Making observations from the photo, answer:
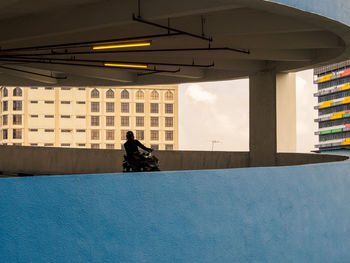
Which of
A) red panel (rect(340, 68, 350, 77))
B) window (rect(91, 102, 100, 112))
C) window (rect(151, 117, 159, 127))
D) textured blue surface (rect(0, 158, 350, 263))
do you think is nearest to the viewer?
textured blue surface (rect(0, 158, 350, 263))

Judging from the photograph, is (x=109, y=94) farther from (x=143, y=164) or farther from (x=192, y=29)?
(x=143, y=164)

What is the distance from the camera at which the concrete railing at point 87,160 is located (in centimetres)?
2358

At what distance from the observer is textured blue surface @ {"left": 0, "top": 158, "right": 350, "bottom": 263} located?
25.3ft

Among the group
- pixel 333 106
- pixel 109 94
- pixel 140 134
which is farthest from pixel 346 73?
pixel 109 94

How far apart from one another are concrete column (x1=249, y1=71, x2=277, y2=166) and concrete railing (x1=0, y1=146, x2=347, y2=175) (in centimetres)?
73

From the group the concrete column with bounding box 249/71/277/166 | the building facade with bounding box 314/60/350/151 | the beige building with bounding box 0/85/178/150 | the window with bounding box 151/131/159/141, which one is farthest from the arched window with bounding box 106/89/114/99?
the concrete column with bounding box 249/71/277/166

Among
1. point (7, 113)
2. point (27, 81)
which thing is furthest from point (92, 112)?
point (27, 81)

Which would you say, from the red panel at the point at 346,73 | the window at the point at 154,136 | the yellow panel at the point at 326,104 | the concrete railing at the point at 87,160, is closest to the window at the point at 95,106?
the window at the point at 154,136

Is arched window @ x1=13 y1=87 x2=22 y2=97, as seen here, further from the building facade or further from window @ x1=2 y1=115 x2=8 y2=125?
the building facade

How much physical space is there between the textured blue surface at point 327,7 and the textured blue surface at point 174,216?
3.57m

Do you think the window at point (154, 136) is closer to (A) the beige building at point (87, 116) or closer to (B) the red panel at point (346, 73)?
(A) the beige building at point (87, 116)

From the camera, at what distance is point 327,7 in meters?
13.5

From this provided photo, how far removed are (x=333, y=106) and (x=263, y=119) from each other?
10186 centimetres

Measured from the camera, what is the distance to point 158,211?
8789 millimetres
